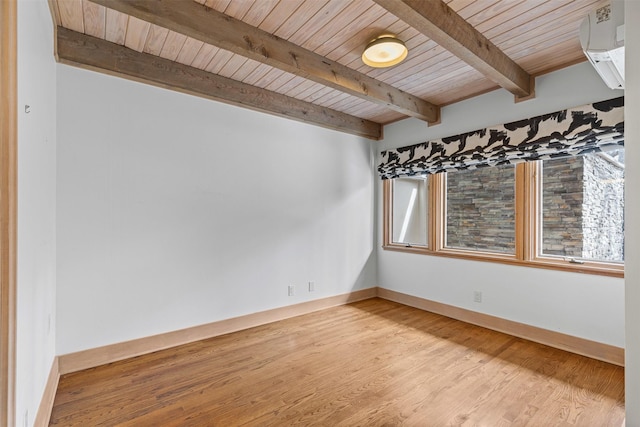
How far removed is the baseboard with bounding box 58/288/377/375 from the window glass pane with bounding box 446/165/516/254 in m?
1.78

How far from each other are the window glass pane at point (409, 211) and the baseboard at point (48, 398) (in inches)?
150

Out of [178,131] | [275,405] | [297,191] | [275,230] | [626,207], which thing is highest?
[178,131]

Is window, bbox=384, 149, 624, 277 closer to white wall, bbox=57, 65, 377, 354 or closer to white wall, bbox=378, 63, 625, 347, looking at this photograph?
white wall, bbox=378, 63, 625, 347

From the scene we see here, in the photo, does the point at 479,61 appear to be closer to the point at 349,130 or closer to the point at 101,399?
the point at 349,130

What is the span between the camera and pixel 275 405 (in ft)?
6.40

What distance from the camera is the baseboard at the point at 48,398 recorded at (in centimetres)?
163

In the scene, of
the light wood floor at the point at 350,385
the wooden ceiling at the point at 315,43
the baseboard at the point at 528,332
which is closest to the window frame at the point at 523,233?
the baseboard at the point at 528,332

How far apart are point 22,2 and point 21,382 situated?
161 cm

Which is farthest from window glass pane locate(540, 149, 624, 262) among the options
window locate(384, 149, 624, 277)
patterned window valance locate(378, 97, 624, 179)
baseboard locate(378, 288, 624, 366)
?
baseboard locate(378, 288, 624, 366)

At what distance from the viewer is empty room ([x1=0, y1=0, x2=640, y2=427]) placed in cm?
176

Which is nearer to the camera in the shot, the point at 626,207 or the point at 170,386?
the point at 626,207

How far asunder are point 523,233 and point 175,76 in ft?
11.9

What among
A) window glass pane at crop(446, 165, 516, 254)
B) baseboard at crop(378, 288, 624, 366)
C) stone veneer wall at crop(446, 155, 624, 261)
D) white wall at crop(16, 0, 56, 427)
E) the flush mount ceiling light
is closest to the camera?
white wall at crop(16, 0, 56, 427)

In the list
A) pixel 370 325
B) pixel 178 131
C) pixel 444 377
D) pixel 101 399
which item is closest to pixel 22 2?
pixel 178 131
